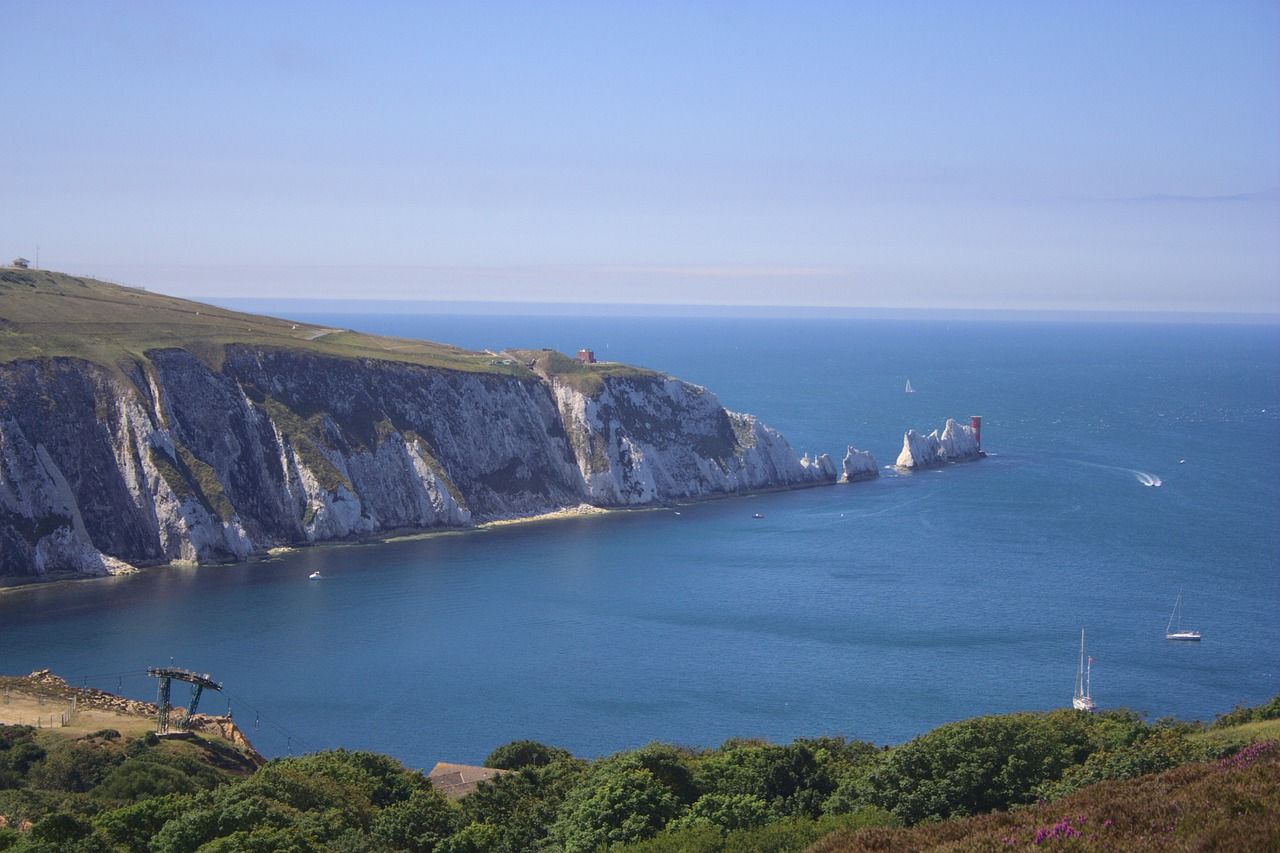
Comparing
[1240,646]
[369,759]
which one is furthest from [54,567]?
[1240,646]

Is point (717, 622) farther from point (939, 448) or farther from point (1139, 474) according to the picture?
point (939, 448)

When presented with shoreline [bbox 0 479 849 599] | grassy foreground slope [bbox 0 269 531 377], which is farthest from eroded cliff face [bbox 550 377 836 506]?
grassy foreground slope [bbox 0 269 531 377]

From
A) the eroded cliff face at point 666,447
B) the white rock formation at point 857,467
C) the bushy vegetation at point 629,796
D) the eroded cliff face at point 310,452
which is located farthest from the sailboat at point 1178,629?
the eroded cliff face at point 310,452

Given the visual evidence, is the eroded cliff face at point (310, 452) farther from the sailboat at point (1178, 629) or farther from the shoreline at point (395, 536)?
the sailboat at point (1178, 629)

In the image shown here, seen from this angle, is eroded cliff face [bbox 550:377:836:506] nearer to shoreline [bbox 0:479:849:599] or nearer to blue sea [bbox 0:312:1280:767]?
shoreline [bbox 0:479:849:599]

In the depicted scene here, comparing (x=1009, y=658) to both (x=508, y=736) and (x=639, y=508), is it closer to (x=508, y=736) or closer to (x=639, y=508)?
(x=508, y=736)
